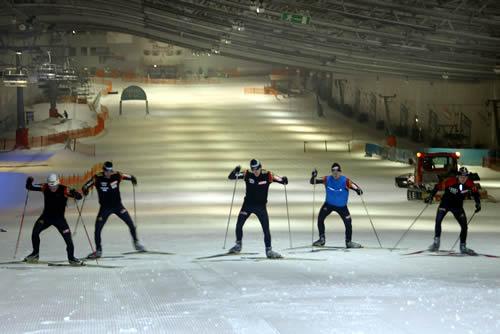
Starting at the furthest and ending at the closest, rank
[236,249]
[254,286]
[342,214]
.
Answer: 1. [342,214]
2. [236,249]
3. [254,286]

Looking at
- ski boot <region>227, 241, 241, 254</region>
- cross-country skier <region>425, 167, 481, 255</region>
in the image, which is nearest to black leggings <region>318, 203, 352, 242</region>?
cross-country skier <region>425, 167, 481, 255</region>

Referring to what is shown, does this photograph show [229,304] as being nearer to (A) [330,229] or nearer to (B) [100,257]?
(B) [100,257]

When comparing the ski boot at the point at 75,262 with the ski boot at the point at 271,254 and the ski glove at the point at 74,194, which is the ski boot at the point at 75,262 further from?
the ski boot at the point at 271,254

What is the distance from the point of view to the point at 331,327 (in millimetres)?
10234

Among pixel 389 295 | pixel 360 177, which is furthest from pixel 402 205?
pixel 389 295

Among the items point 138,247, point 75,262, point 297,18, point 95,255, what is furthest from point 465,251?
point 297,18

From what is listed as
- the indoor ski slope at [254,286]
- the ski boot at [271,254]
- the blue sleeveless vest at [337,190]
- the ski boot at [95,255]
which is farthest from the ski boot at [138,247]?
the blue sleeveless vest at [337,190]

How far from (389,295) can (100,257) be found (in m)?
6.51

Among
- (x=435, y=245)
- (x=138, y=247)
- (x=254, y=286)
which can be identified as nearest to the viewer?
(x=254, y=286)

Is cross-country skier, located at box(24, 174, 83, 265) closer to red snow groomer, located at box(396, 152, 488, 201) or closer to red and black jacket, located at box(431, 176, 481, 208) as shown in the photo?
red and black jacket, located at box(431, 176, 481, 208)

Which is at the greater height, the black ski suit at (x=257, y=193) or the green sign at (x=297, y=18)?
the green sign at (x=297, y=18)

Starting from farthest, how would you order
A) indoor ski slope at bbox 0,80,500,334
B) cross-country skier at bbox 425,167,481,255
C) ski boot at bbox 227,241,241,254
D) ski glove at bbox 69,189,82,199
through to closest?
cross-country skier at bbox 425,167,481,255 < ski boot at bbox 227,241,241,254 < ski glove at bbox 69,189,82,199 < indoor ski slope at bbox 0,80,500,334

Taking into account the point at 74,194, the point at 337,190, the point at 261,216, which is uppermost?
the point at 74,194

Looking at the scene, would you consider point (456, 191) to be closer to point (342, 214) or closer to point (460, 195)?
point (460, 195)
